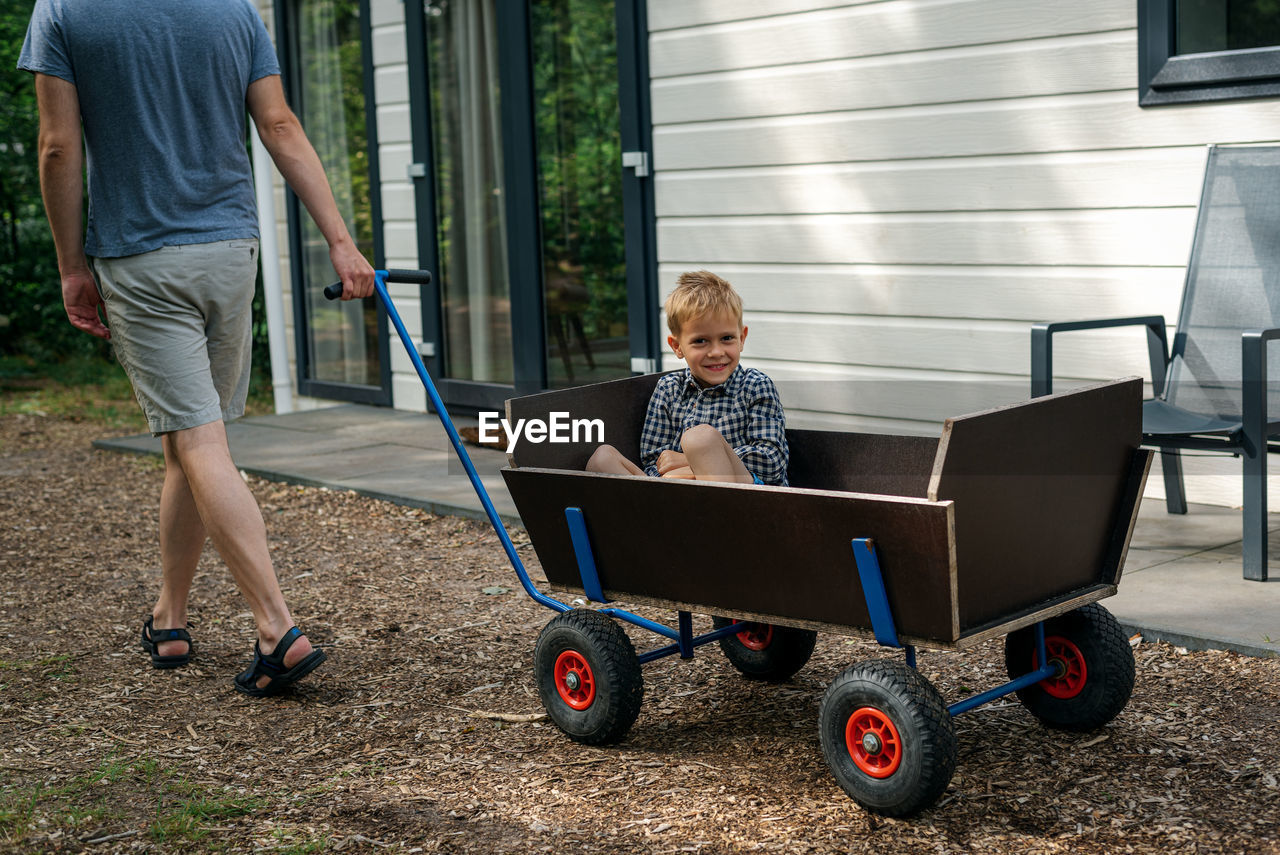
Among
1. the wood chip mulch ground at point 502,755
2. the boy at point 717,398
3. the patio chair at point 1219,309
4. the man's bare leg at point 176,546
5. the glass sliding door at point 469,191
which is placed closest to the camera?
the wood chip mulch ground at point 502,755

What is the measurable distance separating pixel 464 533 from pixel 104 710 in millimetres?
1895

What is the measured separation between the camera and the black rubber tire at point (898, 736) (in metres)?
2.37

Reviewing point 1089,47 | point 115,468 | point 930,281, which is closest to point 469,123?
point 115,468

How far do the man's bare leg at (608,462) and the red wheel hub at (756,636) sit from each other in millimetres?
457

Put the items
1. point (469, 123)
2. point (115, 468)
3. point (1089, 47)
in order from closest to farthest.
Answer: point (1089, 47)
point (115, 468)
point (469, 123)

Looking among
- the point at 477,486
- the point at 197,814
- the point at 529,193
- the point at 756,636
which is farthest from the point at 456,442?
the point at 529,193

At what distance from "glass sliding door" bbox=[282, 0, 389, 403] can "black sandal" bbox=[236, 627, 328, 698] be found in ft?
14.8

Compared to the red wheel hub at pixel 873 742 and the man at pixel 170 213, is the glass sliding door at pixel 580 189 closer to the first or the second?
the man at pixel 170 213

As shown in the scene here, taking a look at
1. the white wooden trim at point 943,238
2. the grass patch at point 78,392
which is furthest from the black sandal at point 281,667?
the grass patch at point 78,392

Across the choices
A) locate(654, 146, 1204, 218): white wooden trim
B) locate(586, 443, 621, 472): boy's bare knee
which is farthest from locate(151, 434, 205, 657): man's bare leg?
locate(654, 146, 1204, 218): white wooden trim

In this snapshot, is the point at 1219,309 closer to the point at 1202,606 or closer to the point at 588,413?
the point at 1202,606

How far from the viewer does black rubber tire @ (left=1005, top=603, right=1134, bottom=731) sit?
2.72 metres

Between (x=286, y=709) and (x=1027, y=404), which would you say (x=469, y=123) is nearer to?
(x=286, y=709)

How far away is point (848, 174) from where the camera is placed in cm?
548
